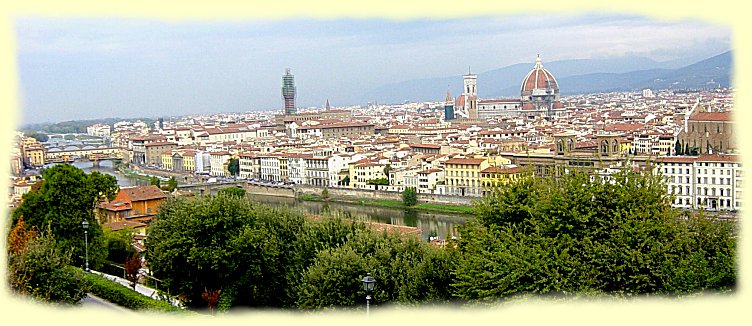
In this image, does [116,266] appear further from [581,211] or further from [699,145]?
[699,145]

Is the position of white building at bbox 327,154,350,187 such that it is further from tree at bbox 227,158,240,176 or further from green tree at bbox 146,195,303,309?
green tree at bbox 146,195,303,309

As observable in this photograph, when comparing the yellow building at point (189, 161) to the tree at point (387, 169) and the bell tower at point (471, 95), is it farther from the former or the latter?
the bell tower at point (471, 95)

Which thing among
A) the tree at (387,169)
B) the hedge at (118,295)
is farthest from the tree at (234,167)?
the hedge at (118,295)

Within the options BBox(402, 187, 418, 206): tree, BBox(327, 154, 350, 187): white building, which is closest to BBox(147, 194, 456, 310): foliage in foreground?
BBox(402, 187, 418, 206): tree

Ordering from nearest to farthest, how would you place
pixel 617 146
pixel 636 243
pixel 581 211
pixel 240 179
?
pixel 636 243 < pixel 581 211 < pixel 617 146 < pixel 240 179

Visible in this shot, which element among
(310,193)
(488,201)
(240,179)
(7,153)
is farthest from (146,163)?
(7,153)

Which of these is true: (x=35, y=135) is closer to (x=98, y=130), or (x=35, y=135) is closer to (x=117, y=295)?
(x=117, y=295)
